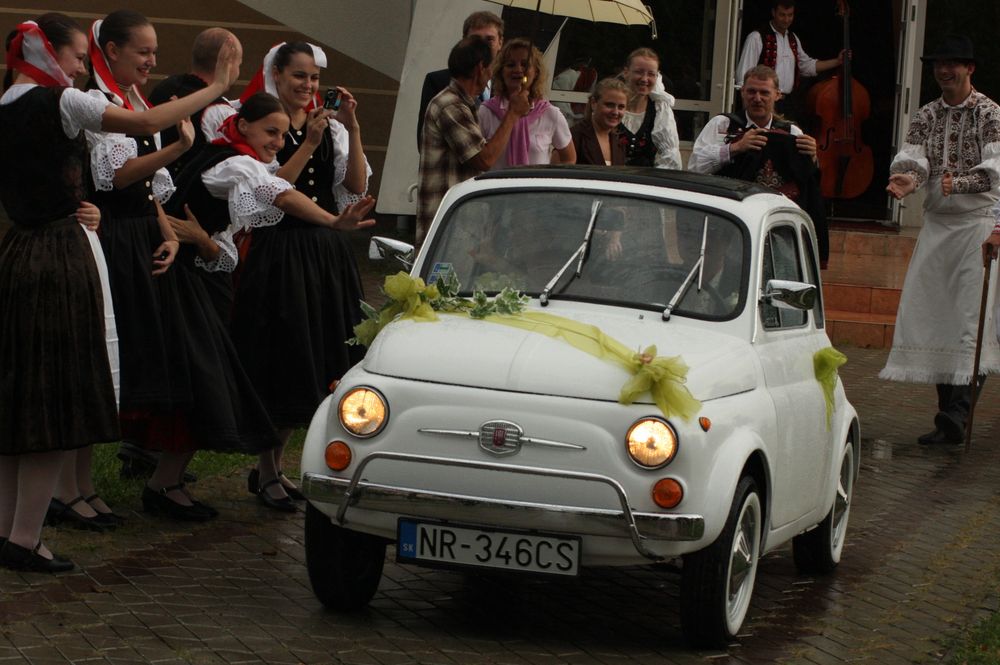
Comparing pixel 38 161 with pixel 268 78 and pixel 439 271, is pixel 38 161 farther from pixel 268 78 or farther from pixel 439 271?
pixel 268 78

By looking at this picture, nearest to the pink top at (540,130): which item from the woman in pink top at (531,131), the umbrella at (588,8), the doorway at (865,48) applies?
the woman in pink top at (531,131)

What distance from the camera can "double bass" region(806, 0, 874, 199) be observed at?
61.9ft

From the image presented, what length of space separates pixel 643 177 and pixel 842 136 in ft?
40.2

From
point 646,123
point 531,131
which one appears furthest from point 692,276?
point 646,123

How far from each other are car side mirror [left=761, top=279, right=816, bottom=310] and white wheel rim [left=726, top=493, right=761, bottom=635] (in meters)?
0.86

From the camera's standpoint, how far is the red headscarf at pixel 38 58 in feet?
22.4

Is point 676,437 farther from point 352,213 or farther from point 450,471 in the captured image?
point 352,213

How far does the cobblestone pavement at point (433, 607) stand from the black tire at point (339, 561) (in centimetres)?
8

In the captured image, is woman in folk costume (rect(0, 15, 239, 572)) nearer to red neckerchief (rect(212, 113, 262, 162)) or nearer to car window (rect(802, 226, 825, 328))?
red neckerchief (rect(212, 113, 262, 162))

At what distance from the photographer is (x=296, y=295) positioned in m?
8.22

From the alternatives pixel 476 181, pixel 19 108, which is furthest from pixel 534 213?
pixel 19 108

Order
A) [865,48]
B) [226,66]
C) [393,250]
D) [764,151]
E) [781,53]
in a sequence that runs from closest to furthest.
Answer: [226,66] → [393,250] → [764,151] → [781,53] → [865,48]

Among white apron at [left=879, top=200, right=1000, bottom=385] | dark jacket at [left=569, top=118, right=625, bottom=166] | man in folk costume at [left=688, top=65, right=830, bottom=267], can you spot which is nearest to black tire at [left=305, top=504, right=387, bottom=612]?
dark jacket at [left=569, top=118, right=625, bottom=166]

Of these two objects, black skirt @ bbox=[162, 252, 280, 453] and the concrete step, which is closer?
black skirt @ bbox=[162, 252, 280, 453]
